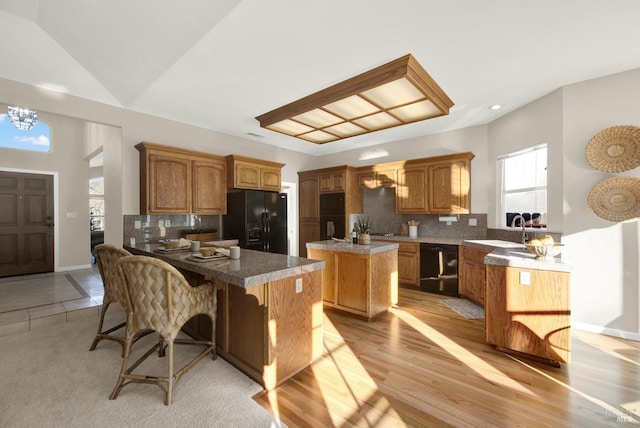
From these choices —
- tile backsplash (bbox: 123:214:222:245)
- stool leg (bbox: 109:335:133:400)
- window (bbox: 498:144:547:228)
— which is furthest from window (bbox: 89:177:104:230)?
window (bbox: 498:144:547:228)

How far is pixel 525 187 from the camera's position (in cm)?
402

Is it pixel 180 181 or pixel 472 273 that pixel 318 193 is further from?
pixel 472 273

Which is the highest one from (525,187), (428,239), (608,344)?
(525,187)

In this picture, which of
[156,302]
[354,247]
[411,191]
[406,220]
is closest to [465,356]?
[354,247]

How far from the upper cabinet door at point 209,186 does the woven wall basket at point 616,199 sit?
Result: 16.6 ft

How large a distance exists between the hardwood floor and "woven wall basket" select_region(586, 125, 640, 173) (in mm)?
1869

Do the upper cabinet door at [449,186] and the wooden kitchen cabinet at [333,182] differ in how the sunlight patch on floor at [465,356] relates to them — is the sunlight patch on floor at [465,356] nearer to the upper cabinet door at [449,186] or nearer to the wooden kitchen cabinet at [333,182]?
the upper cabinet door at [449,186]

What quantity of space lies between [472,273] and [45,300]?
5.99 metres

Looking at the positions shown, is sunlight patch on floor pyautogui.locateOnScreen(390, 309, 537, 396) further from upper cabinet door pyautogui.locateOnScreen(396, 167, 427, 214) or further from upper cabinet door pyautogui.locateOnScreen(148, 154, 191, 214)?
upper cabinet door pyautogui.locateOnScreen(148, 154, 191, 214)

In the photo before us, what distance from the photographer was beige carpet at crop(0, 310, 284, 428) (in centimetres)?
171

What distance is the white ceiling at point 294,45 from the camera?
2041 millimetres

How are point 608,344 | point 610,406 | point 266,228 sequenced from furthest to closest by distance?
point 266,228, point 608,344, point 610,406

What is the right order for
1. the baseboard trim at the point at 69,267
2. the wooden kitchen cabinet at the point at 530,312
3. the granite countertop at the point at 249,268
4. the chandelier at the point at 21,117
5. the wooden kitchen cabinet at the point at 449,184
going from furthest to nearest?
the baseboard trim at the point at 69,267
the wooden kitchen cabinet at the point at 449,184
the chandelier at the point at 21,117
the wooden kitchen cabinet at the point at 530,312
the granite countertop at the point at 249,268

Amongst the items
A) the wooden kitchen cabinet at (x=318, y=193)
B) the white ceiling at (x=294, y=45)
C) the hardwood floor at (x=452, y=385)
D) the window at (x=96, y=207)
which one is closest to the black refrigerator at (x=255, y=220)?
the wooden kitchen cabinet at (x=318, y=193)
